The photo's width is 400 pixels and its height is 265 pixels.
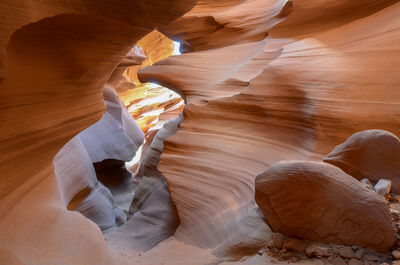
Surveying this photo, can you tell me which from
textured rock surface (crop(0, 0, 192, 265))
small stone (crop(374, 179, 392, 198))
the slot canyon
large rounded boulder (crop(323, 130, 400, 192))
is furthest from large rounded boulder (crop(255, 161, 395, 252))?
textured rock surface (crop(0, 0, 192, 265))

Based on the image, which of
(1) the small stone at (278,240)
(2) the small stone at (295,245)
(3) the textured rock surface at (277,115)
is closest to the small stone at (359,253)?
(2) the small stone at (295,245)

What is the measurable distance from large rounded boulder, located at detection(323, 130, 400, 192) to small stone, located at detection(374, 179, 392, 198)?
3.1 inches

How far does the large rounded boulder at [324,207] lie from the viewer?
1.68m

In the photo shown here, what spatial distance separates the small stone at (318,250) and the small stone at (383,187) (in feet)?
2.08

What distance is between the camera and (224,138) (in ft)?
12.6

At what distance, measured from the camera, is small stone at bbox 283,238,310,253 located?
6.05ft

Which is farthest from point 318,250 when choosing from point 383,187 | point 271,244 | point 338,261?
point 383,187

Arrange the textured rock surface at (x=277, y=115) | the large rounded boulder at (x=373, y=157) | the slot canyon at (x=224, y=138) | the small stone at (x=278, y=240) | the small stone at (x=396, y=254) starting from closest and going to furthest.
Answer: the small stone at (x=396, y=254)
the slot canyon at (x=224, y=138)
the small stone at (x=278, y=240)
the large rounded boulder at (x=373, y=157)
the textured rock surface at (x=277, y=115)

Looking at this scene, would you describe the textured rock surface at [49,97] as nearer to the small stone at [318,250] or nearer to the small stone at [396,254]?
the small stone at [318,250]

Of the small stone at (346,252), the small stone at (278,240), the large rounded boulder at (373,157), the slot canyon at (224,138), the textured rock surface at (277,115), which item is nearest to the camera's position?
the small stone at (346,252)

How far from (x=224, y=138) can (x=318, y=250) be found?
2.23 m

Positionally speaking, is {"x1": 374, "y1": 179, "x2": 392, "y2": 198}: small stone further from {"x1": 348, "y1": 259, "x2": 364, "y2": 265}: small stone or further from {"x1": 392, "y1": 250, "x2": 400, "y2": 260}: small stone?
{"x1": 348, "y1": 259, "x2": 364, "y2": 265}: small stone

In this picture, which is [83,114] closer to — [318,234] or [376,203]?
[318,234]

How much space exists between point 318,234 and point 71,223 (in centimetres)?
203
